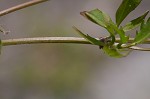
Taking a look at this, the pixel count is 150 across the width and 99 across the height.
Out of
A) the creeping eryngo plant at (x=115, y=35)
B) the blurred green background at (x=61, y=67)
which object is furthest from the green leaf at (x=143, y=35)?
the blurred green background at (x=61, y=67)

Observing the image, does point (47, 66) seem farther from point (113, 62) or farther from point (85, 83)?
point (113, 62)

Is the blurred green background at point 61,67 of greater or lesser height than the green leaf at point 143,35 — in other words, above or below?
above

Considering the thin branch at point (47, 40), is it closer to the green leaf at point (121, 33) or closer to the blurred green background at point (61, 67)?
the green leaf at point (121, 33)

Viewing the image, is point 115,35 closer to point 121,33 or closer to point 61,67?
point 121,33

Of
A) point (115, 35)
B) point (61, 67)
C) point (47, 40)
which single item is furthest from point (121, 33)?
point (61, 67)

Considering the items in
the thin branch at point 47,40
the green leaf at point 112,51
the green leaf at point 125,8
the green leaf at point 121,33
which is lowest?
the green leaf at point 112,51

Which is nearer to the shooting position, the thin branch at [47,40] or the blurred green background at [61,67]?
the thin branch at [47,40]
